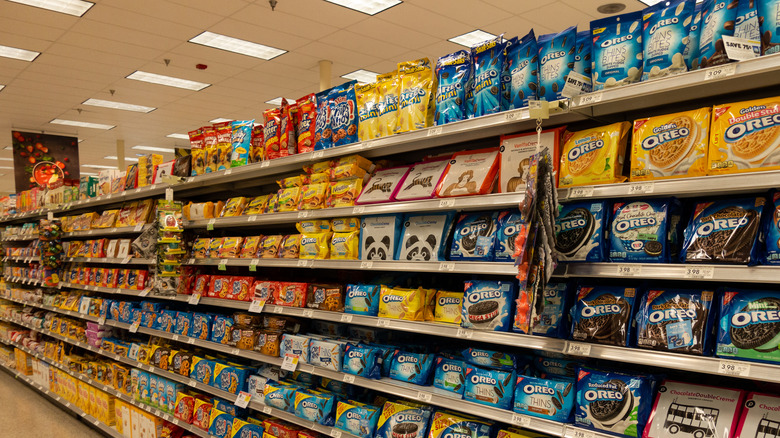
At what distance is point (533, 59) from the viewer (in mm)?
2094

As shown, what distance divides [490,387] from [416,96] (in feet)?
4.43

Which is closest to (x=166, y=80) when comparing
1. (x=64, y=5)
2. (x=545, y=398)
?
(x=64, y=5)

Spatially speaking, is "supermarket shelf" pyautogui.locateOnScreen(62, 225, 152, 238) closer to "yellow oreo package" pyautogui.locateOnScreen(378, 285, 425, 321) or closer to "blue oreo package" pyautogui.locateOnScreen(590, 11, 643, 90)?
"yellow oreo package" pyautogui.locateOnScreen(378, 285, 425, 321)

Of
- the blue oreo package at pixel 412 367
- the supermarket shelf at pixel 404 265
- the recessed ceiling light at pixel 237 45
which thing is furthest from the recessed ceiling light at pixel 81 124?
the blue oreo package at pixel 412 367

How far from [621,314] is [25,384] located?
8110 millimetres

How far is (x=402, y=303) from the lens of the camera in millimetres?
2551

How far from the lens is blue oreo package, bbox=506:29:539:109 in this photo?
2092 millimetres

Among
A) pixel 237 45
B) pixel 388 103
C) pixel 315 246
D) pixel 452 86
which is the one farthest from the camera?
pixel 237 45

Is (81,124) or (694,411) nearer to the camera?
(694,411)

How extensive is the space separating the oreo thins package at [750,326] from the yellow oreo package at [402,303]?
1.24 m

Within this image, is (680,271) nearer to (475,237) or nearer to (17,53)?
(475,237)

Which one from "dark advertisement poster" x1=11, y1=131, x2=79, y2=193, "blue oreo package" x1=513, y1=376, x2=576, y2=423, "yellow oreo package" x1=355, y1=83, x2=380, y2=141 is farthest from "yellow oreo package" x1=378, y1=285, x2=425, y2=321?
"dark advertisement poster" x1=11, y1=131, x2=79, y2=193

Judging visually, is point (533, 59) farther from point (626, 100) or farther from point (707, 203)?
point (707, 203)

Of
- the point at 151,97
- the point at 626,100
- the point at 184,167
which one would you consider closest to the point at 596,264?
the point at 626,100
